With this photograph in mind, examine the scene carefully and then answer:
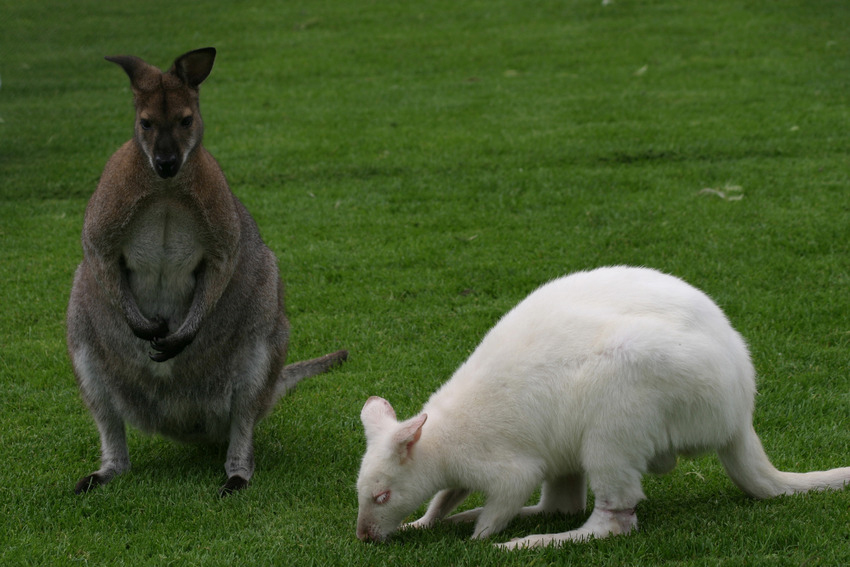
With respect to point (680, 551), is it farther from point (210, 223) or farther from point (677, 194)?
point (677, 194)

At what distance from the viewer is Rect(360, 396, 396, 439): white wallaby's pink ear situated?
11.6ft

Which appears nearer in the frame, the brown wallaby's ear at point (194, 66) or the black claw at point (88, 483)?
the brown wallaby's ear at point (194, 66)

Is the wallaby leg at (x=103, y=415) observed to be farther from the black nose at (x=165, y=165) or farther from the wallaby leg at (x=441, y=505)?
the wallaby leg at (x=441, y=505)

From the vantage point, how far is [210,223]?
4.11m

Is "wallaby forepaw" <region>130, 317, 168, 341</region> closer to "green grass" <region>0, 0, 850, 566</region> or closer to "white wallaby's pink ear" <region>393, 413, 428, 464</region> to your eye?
"green grass" <region>0, 0, 850, 566</region>


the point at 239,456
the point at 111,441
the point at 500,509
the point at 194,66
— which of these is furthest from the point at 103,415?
the point at 500,509

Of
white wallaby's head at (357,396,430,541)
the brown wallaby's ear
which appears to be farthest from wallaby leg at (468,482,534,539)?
the brown wallaby's ear

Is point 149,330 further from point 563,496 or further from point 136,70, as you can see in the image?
point 563,496

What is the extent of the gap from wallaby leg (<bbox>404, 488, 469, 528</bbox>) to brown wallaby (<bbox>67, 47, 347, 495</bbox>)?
914 mm

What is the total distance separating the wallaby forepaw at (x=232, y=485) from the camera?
408 cm

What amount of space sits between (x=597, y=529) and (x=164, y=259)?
2110 millimetres

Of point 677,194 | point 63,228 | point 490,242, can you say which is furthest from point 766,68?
point 63,228

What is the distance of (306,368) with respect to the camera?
204 inches

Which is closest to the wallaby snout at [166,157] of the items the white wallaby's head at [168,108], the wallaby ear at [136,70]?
the white wallaby's head at [168,108]
